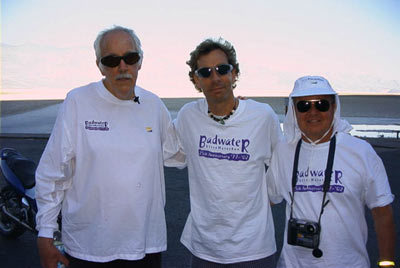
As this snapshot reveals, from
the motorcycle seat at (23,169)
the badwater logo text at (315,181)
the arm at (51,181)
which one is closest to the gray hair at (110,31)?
the arm at (51,181)

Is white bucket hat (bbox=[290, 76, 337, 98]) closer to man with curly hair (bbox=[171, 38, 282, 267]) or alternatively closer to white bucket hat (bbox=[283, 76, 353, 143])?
white bucket hat (bbox=[283, 76, 353, 143])

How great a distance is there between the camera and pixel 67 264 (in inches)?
104

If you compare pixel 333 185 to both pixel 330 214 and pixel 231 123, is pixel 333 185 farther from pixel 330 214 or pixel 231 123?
pixel 231 123

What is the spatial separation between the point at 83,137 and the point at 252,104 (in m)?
1.21

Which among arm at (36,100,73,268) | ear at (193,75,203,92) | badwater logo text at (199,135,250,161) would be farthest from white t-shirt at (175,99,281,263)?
arm at (36,100,73,268)

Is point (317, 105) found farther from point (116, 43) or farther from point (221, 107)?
point (116, 43)

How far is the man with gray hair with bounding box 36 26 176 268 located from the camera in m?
2.56

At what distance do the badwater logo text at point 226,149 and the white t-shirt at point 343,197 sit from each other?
440 mm

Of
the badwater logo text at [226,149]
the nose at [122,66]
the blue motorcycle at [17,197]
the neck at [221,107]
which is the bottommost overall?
the blue motorcycle at [17,197]

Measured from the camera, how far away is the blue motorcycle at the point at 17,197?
519 cm

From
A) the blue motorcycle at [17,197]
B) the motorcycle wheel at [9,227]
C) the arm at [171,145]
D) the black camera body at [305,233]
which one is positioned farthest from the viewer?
the motorcycle wheel at [9,227]

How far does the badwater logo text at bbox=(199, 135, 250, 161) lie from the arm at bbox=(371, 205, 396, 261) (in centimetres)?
89

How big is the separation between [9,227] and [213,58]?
168 inches

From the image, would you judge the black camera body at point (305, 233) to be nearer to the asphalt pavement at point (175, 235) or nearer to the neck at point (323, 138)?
the neck at point (323, 138)
